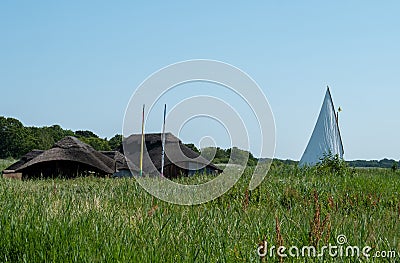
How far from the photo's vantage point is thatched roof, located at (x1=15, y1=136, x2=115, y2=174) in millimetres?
18781

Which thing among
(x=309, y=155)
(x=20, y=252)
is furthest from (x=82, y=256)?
(x=309, y=155)

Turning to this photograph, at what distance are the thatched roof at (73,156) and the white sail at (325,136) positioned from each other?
327 inches

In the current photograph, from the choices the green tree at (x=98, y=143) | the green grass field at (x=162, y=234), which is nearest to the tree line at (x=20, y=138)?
the green tree at (x=98, y=143)

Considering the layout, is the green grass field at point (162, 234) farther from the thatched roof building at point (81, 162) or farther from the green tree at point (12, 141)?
the green tree at point (12, 141)

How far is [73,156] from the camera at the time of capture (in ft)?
62.3

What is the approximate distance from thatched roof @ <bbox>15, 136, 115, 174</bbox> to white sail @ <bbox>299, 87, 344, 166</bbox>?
8299 mm

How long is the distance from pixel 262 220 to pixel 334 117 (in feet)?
60.7

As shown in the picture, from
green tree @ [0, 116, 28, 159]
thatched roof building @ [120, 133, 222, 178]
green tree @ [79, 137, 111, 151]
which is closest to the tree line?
green tree @ [0, 116, 28, 159]

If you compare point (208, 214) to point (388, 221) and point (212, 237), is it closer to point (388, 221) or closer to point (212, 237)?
point (212, 237)

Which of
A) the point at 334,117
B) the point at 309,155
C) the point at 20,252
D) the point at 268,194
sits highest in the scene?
the point at 334,117

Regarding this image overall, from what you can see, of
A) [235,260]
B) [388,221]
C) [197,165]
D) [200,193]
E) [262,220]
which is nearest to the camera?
[235,260]

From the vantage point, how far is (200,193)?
8352mm

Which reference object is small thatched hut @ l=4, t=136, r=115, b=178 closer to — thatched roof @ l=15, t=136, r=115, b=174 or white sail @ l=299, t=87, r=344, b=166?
thatched roof @ l=15, t=136, r=115, b=174

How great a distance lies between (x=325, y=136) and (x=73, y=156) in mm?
10280
